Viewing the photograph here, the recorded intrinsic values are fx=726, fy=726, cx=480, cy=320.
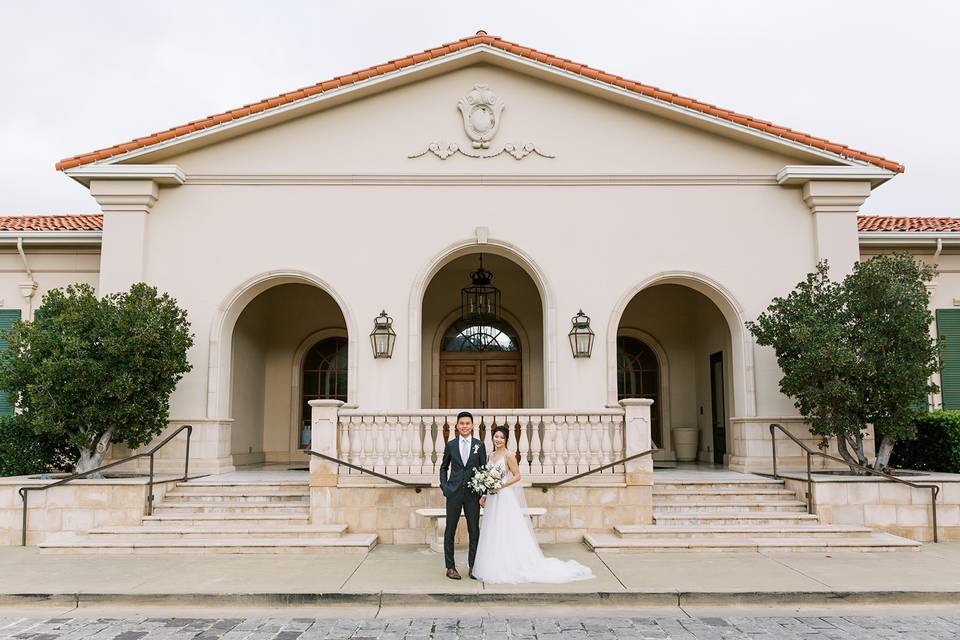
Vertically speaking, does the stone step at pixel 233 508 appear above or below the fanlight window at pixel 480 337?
below

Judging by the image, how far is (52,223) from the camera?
49.1 feet

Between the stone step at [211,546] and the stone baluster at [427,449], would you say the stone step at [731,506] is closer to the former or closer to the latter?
the stone baluster at [427,449]

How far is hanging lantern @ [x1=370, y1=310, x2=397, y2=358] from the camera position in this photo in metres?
12.3

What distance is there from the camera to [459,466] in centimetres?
784

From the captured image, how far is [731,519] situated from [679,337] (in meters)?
6.85

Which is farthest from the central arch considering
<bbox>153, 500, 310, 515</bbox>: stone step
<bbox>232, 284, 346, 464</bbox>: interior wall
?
<bbox>232, 284, 346, 464</bbox>: interior wall

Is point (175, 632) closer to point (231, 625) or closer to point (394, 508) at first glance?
point (231, 625)

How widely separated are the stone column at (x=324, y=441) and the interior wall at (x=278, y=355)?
534 centimetres

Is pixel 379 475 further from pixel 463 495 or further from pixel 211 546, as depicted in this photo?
pixel 463 495

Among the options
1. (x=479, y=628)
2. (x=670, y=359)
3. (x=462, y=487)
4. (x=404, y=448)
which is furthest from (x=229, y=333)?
(x=670, y=359)

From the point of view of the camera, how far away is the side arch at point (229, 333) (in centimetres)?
1246

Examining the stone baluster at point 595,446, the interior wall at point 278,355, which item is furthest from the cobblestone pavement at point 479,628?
the interior wall at point 278,355

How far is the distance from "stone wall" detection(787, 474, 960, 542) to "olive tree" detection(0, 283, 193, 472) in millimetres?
9897

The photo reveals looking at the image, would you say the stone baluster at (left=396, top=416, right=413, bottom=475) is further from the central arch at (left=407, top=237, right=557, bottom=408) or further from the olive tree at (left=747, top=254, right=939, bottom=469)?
the olive tree at (left=747, top=254, right=939, bottom=469)
